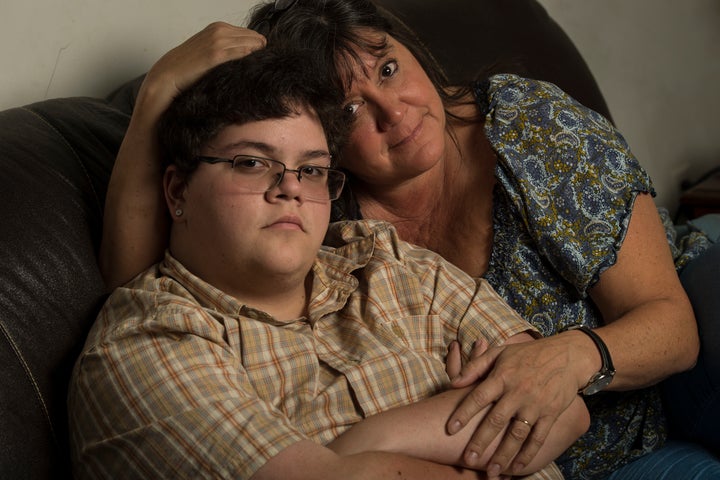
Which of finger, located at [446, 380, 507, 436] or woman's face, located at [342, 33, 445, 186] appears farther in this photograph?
woman's face, located at [342, 33, 445, 186]

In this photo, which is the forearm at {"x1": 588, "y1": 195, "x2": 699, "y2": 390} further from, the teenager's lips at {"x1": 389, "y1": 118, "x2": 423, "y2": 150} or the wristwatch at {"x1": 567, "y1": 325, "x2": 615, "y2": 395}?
the teenager's lips at {"x1": 389, "y1": 118, "x2": 423, "y2": 150}

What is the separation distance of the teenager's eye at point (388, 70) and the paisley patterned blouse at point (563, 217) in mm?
210

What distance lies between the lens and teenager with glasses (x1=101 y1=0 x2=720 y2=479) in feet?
4.91

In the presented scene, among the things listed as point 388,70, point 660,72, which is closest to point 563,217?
point 388,70

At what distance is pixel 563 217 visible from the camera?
1655mm

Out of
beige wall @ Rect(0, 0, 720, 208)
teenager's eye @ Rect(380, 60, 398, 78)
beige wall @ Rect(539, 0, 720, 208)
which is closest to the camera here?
teenager's eye @ Rect(380, 60, 398, 78)

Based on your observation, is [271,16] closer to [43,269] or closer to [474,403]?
[43,269]

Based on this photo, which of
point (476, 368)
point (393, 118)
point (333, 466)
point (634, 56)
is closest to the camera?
point (333, 466)

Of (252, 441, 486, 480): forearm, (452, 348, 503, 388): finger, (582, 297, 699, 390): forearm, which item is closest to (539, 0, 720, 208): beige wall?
(582, 297, 699, 390): forearm

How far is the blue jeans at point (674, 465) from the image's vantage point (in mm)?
1725

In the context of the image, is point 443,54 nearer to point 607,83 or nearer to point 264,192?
point 264,192

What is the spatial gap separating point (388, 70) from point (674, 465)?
974mm

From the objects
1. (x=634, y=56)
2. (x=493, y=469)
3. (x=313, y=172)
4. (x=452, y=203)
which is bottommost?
(x=493, y=469)

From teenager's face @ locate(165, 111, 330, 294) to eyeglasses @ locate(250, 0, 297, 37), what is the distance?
0.37 metres
